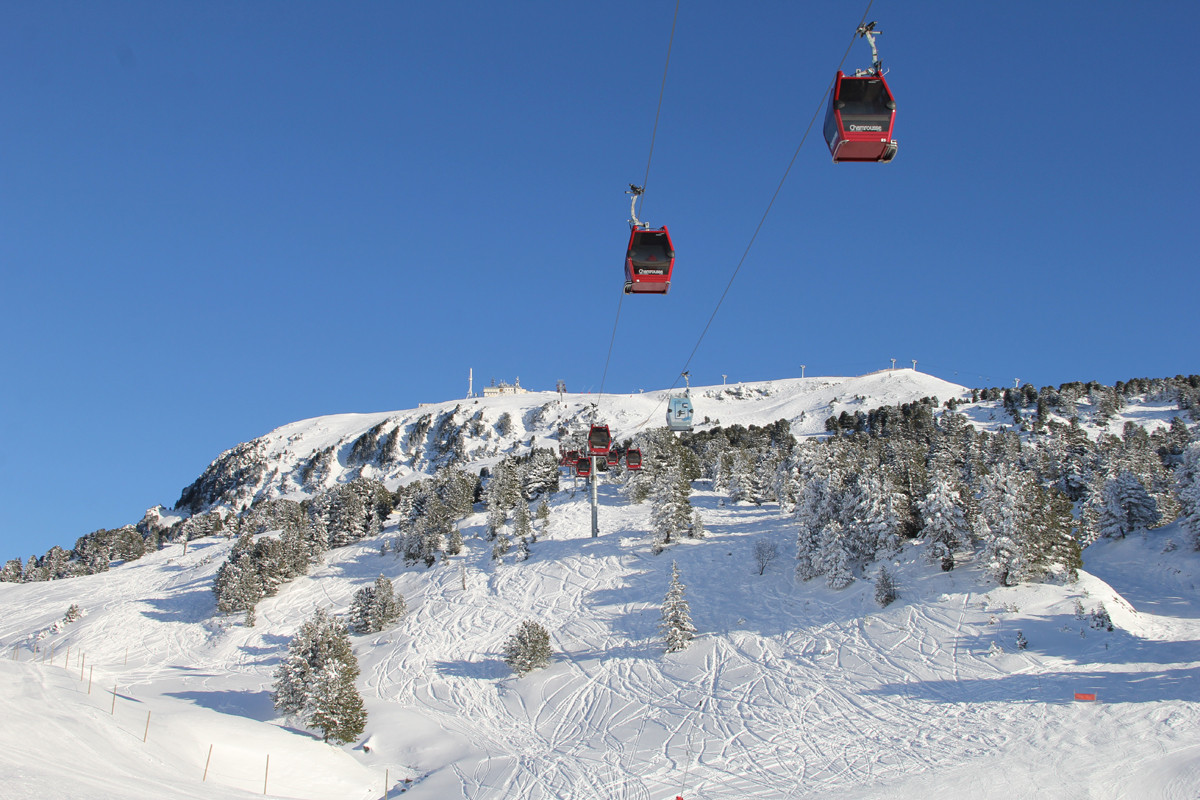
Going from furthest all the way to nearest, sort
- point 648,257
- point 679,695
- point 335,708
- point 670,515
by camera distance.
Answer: point 670,515
point 679,695
point 335,708
point 648,257

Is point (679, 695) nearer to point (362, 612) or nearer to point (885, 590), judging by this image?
point (885, 590)

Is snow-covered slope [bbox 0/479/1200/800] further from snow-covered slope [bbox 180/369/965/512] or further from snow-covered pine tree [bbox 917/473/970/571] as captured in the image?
snow-covered slope [bbox 180/369/965/512]

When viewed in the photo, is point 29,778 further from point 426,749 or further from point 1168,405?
point 1168,405

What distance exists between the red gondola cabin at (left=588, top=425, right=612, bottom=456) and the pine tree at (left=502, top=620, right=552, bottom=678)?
11.7m

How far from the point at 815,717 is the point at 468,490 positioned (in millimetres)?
61811

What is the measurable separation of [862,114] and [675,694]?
32.5 m

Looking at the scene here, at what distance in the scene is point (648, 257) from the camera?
66.1 ft

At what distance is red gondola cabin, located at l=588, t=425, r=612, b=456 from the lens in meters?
47.8

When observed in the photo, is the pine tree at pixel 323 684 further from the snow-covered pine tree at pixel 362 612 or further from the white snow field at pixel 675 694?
the snow-covered pine tree at pixel 362 612

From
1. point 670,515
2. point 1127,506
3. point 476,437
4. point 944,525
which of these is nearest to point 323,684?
point 944,525

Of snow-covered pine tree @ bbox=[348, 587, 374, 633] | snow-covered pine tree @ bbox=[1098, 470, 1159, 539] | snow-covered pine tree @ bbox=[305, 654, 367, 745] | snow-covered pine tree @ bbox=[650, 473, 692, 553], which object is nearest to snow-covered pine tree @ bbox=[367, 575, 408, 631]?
snow-covered pine tree @ bbox=[348, 587, 374, 633]

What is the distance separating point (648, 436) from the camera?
12125 cm

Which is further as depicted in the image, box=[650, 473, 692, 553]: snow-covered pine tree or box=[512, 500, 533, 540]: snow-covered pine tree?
box=[512, 500, 533, 540]: snow-covered pine tree

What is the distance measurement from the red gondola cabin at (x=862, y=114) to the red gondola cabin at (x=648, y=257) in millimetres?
6533
